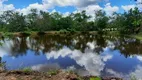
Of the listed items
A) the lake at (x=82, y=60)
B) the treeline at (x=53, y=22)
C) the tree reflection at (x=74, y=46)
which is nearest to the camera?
the lake at (x=82, y=60)

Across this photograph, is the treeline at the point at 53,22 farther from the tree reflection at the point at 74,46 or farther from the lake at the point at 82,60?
the lake at the point at 82,60

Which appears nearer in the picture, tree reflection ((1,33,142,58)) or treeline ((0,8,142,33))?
tree reflection ((1,33,142,58))

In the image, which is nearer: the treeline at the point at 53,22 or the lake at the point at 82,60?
the lake at the point at 82,60

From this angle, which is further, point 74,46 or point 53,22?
point 53,22

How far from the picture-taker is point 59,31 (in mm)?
98375

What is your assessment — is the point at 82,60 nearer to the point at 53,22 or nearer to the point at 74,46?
the point at 74,46

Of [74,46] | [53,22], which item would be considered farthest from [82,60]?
[53,22]

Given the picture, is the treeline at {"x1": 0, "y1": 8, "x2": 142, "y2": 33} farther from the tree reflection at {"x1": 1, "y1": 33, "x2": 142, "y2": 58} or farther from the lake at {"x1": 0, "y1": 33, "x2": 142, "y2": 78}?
the lake at {"x1": 0, "y1": 33, "x2": 142, "y2": 78}

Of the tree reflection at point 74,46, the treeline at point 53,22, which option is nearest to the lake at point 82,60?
the tree reflection at point 74,46

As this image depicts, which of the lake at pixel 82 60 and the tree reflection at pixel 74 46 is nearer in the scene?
the lake at pixel 82 60

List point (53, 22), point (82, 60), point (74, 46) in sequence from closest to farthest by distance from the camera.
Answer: point (82, 60)
point (74, 46)
point (53, 22)

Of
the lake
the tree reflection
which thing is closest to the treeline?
the tree reflection

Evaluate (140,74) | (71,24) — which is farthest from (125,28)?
(140,74)

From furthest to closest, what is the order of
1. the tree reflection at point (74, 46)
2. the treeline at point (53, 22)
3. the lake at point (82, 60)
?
the treeline at point (53, 22) < the tree reflection at point (74, 46) < the lake at point (82, 60)
